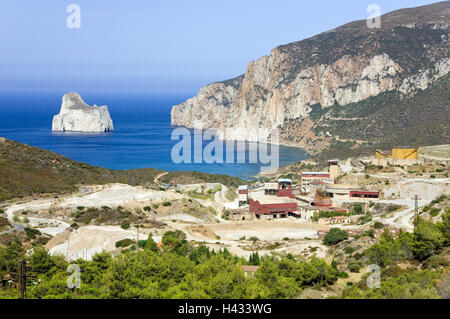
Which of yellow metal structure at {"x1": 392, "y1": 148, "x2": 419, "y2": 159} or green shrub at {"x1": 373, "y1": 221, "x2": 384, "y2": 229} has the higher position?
yellow metal structure at {"x1": 392, "y1": 148, "x2": 419, "y2": 159}

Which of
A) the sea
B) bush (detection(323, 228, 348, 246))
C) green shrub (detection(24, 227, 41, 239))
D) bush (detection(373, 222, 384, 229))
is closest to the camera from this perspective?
bush (detection(323, 228, 348, 246))

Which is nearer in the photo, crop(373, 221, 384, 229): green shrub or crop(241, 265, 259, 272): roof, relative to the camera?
crop(241, 265, 259, 272): roof

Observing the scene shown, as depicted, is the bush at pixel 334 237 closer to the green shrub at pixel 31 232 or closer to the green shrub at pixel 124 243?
the green shrub at pixel 124 243

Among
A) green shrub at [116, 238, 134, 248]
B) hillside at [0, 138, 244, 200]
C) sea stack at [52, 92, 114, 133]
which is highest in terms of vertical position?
sea stack at [52, 92, 114, 133]

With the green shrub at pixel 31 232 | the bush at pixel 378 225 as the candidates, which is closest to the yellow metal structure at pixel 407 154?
the bush at pixel 378 225

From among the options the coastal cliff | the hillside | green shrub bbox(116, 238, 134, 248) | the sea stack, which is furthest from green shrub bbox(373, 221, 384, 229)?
the sea stack

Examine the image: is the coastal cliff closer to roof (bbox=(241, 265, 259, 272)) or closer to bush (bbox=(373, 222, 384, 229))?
bush (bbox=(373, 222, 384, 229))
